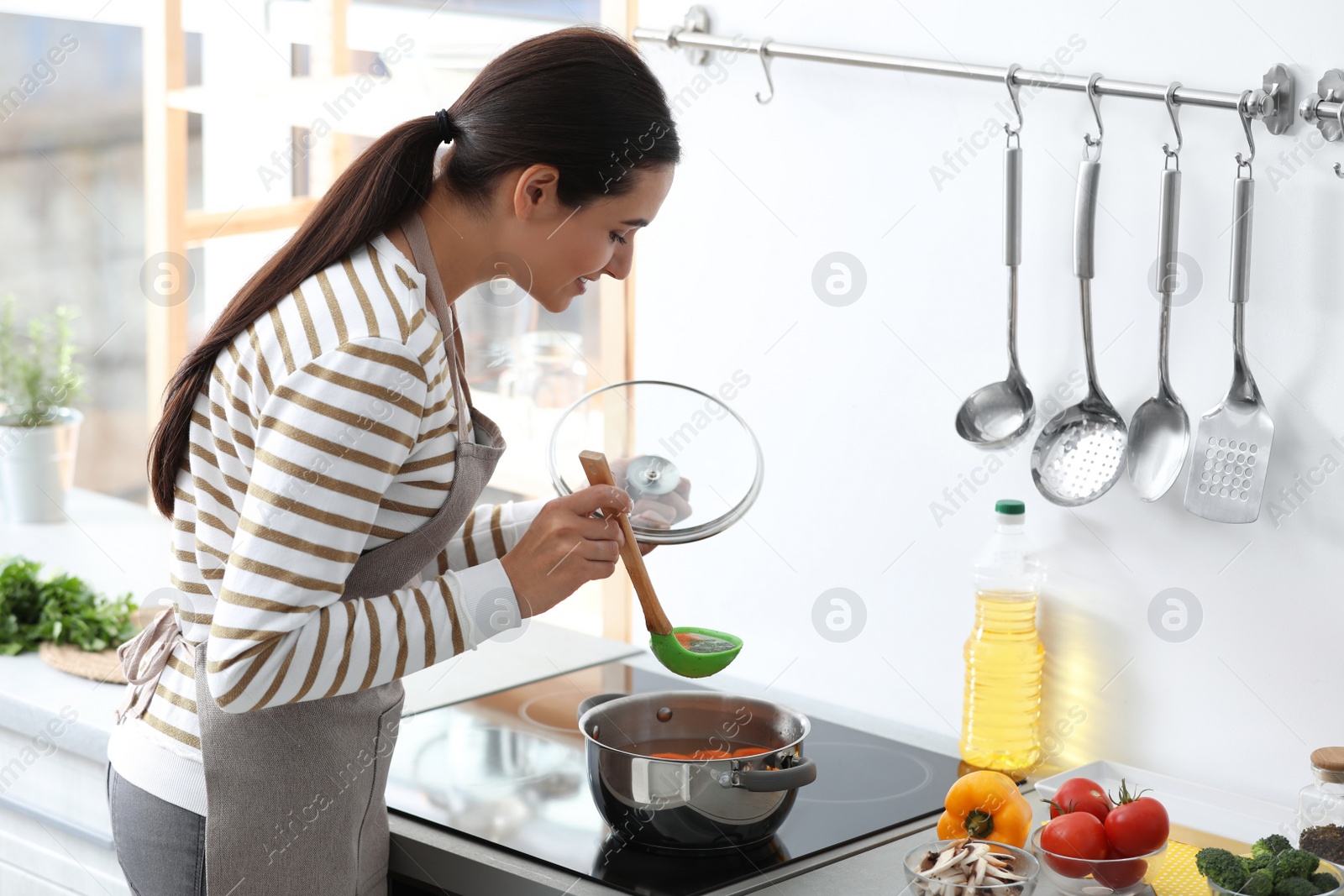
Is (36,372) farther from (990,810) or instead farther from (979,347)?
(990,810)

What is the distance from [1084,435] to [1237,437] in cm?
14

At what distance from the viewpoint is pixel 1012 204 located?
1.26 meters

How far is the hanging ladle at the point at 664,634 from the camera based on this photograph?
109cm

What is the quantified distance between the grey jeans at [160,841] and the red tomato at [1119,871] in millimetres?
671

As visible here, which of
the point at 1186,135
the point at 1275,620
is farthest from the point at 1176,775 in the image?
the point at 1186,135

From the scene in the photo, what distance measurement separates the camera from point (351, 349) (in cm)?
88

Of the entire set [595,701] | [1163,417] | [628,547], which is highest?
[1163,417]

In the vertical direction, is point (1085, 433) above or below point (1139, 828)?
above

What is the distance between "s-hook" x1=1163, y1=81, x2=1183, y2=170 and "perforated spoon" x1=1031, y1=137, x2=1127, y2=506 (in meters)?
0.06

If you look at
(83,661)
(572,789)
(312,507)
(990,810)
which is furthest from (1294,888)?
(83,661)

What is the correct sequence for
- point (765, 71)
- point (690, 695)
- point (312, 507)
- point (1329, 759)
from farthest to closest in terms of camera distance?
point (765, 71) → point (690, 695) → point (1329, 759) → point (312, 507)

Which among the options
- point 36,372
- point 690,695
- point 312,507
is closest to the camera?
point 312,507

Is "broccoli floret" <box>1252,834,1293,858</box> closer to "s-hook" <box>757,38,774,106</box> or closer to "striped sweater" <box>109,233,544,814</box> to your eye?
"striped sweater" <box>109,233,544,814</box>

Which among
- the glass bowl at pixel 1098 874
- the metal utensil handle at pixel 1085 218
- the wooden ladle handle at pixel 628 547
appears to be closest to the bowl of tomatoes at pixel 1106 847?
the glass bowl at pixel 1098 874
